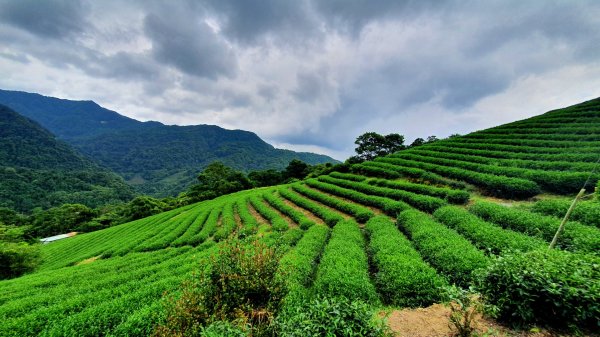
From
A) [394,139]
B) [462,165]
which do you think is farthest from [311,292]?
[394,139]

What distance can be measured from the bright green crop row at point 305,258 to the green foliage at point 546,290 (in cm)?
496

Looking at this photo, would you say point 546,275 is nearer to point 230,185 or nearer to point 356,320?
point 356,320

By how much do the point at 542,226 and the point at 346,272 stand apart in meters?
9.08

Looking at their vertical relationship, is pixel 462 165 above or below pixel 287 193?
above

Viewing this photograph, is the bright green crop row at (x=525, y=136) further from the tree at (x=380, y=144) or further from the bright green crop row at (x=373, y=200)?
the tree at (x=380, y=144)

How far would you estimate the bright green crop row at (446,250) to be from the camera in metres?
8.04

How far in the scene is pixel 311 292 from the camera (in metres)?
8.63

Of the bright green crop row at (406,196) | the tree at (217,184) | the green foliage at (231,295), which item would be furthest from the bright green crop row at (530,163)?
the tree at (217,184)

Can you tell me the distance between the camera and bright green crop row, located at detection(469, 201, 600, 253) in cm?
789

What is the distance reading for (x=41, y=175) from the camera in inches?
4058

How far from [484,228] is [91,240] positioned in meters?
47.6

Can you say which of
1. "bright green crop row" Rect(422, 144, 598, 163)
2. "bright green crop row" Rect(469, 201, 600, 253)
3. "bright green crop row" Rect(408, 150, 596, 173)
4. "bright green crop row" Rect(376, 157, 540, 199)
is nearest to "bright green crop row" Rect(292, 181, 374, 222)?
"bright green crop row" Rect(469, 201, 600, 253)

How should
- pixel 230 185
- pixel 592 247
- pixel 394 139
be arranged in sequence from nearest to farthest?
pixel 592 247 < pixel 230 185 < pixel 394 139

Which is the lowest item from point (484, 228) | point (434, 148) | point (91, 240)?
point (91, 240)
